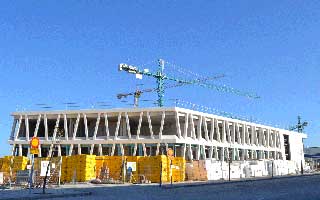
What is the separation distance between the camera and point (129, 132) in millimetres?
69125

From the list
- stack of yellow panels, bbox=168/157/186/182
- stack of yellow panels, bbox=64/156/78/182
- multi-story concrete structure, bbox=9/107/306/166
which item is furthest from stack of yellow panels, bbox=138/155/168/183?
multi-story concrete structure, bbox=9/107/306/166

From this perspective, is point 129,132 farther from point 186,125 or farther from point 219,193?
point 219,193

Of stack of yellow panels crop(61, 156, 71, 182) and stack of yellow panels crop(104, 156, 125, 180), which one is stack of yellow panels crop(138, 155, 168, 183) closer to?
stack of yellow panels crop(104, 156, 125, 180)

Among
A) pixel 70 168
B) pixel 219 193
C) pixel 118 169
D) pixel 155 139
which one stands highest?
pixel 155 139

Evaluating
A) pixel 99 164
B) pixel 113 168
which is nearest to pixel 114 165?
pixel 113 168

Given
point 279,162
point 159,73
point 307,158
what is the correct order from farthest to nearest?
1. point 307,158
2. point 159,73
3. point 279,162

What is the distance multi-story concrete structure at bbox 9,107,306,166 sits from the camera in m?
69.0

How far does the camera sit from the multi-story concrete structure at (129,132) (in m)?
69.0

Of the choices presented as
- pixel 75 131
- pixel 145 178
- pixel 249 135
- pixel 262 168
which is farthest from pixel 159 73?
pixel 145 178

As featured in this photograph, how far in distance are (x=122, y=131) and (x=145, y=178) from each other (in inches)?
1193

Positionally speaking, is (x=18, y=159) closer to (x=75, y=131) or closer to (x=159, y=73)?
(x=75, y=131)

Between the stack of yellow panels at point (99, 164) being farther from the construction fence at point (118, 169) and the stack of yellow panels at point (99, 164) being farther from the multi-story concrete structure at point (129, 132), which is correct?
the multi-story concrete structure at point (129, 132)

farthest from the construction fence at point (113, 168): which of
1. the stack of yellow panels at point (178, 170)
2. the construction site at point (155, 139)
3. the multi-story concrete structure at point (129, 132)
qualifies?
the multi-story concrete structure at point (129, 132)

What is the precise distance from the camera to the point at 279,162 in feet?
228
